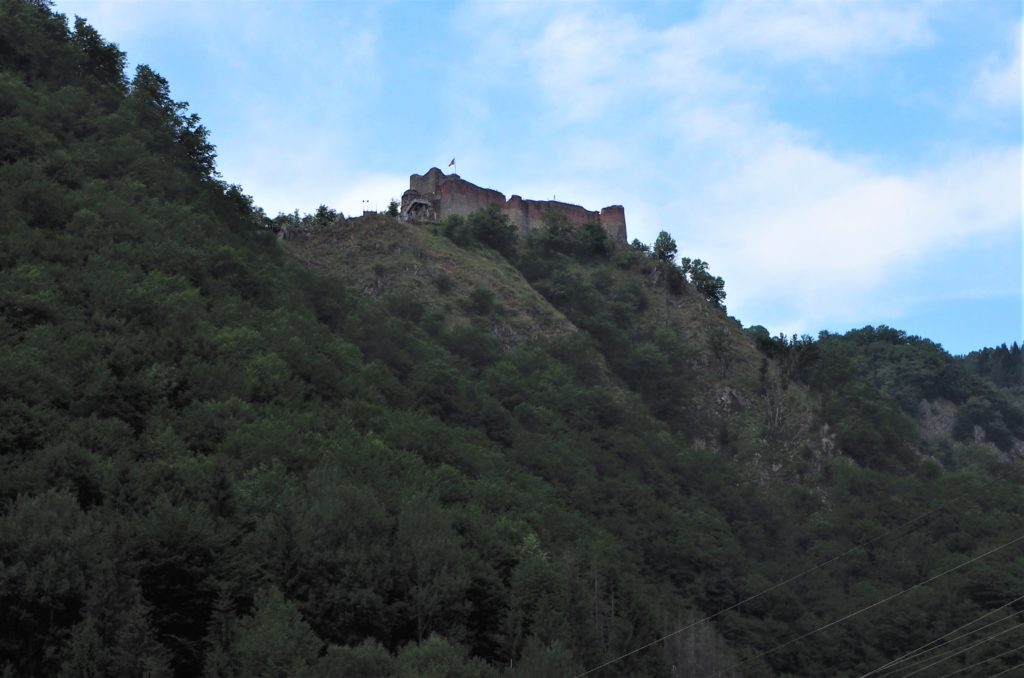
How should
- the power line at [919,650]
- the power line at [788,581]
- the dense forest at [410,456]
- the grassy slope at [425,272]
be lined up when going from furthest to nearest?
the grassy slope at [425,272], the power line at [919,650], the power line at [788,581], the dense forest at [410,456]

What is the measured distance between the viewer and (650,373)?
213 feet

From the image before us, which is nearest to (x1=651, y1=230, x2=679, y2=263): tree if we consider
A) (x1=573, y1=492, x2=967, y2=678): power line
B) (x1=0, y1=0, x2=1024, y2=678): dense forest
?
(x1=0, y1=0, x2=1024, y2=678): dense forest

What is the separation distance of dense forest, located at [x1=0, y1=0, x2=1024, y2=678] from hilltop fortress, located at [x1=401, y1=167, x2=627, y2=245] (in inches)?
137

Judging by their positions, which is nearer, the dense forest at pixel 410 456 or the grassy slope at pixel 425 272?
the dense forest at pixel 410 456

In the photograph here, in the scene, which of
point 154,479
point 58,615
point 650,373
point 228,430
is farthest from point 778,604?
point 58,615

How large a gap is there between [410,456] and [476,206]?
40.6 m

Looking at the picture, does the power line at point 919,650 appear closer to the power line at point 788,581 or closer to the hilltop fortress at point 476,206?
the power line at point 788,581

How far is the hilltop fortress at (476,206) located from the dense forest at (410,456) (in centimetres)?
349

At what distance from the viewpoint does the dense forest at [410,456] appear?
2720cm

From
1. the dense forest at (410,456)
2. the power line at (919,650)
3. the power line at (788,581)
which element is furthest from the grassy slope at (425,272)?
the power line at (919,650)

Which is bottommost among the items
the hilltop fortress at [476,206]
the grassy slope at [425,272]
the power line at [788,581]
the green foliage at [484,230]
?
the power line at [788,581]

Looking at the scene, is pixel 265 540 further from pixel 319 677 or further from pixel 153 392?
pixel 153 392

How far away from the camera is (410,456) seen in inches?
1543

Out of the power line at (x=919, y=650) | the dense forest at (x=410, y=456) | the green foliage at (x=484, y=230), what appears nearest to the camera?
the dense forest at (x=410, y=456)
